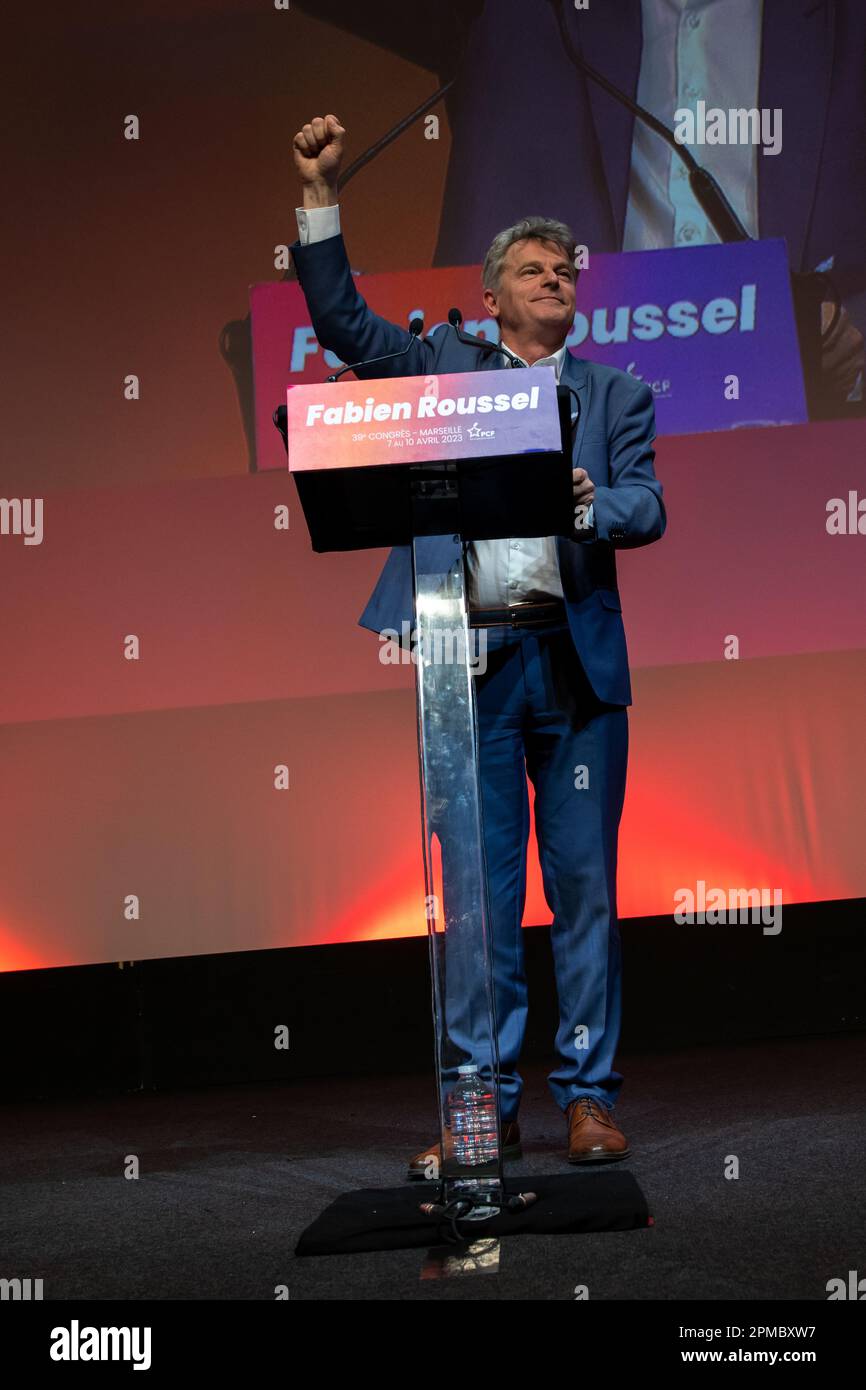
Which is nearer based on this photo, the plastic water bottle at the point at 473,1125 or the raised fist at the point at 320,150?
the plastic water bottle at the point at 473,1125

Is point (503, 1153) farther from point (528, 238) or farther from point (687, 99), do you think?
point (687, 99)

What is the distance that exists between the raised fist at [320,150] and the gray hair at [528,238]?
0.45m

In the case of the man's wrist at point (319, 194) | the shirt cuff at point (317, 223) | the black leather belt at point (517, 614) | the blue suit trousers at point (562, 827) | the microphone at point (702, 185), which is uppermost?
the microphone at point (702, 185)

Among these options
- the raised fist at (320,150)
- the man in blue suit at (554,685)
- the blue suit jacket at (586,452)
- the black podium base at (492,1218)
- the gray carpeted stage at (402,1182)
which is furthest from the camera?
the man in blue suit at (554,685)

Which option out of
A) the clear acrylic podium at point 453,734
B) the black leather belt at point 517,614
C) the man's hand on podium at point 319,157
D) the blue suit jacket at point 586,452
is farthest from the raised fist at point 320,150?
the black leather belt at point 517,614

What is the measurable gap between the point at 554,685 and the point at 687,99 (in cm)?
227

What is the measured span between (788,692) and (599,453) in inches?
60.5

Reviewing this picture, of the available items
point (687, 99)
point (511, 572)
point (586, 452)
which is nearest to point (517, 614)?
point (511, 572)

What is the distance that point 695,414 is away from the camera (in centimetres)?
346

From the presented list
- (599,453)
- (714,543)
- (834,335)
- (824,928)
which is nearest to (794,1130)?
(599,453)

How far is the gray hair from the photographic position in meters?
2.12

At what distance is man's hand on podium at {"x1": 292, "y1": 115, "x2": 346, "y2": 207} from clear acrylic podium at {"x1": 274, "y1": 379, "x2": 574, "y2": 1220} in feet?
1.44

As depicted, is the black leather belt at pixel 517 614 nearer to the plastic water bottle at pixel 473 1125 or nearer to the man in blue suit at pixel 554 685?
the man in blue suit at pixel 554 685

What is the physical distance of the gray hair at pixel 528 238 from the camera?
212 centimetres
